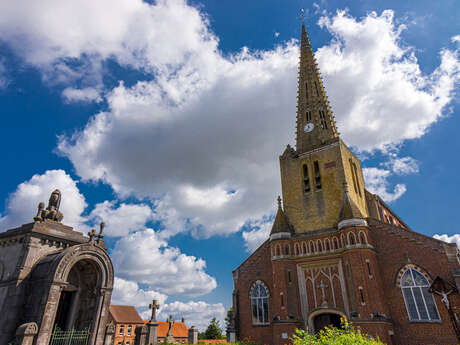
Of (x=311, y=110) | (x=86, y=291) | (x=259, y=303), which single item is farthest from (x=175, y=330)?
(x=311, y=110)

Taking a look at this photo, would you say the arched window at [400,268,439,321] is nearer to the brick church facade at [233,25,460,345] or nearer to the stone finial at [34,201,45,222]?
the brick church facade at [233,25,460,345]

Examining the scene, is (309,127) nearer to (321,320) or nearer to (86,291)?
(321,320)

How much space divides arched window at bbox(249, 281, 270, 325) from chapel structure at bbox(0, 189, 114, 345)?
13.3 metres

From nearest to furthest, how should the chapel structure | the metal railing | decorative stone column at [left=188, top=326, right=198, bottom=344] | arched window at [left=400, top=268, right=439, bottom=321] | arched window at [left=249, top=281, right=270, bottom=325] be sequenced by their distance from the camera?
the chapel structure < the metal railing < arched window at [left=400, top=268, right=439, bottom=321] < arched window at [left=249, top=281, right=270, bottom=325] < decorative stone column at [left=188, top=326, right=198, bottom=344]

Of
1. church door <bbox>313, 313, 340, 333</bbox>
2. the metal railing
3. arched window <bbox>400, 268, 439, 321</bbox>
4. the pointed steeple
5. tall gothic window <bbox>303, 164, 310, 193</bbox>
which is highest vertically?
tall gothic window <bbox>303, 164, 310, 193</bbox>

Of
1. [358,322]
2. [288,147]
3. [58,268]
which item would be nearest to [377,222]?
[358,322]

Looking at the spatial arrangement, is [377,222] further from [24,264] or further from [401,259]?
[24,264]

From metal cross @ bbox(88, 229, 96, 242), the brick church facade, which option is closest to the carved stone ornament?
metal cross @ bbox(88, 229, 96, 242)

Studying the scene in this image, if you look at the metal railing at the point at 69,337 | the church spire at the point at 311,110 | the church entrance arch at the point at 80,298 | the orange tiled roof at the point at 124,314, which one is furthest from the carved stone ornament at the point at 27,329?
the orange tiled roof at the point at 124,314

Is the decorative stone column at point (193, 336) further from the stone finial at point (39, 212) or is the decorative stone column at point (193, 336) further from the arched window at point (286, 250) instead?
the stone finial at point (39, 212)

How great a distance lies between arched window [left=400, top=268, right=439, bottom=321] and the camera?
66.7 ft

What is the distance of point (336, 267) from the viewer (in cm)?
2428

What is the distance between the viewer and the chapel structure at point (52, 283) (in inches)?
559

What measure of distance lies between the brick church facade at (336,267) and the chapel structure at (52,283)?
13.7 m
